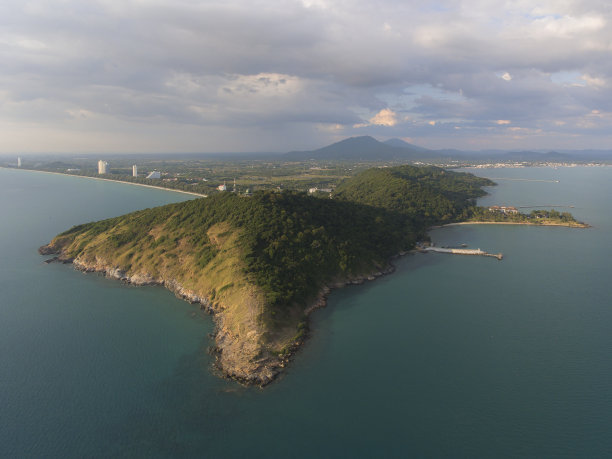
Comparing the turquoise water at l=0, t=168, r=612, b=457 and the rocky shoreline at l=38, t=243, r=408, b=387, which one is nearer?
the turquoise water at l=0, t=168, r=612, b=457

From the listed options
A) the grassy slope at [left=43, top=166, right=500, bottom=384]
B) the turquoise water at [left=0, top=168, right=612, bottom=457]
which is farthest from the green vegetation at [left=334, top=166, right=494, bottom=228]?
the turquoise water at [left=0, top=168, right=612, bottom=457]

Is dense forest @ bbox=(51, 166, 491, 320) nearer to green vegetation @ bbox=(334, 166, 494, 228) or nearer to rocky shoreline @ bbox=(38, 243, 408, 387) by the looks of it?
rocky shoreline @ bbox=(38, 243, 408, 387)

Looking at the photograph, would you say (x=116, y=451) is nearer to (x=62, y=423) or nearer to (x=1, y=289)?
(x=62, y=423)

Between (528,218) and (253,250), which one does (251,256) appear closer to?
(253,250)

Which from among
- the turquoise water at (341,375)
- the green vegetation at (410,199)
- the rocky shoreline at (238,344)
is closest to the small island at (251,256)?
the rocky shoreline at (238,344)

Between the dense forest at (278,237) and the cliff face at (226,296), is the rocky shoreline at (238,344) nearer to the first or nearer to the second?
the cliff face at (226,296)

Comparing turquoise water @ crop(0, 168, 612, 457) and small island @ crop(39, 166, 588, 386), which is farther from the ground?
small island @ crop(39, 166, 588, 386)

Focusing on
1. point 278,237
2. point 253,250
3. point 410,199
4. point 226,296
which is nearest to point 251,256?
point 253,250
